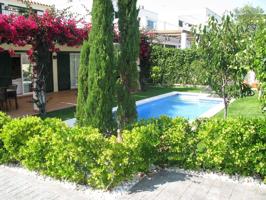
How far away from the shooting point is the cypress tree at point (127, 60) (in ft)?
29.5

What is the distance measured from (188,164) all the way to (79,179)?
2898mm

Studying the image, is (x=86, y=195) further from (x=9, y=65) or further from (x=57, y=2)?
(x=57, y=2)

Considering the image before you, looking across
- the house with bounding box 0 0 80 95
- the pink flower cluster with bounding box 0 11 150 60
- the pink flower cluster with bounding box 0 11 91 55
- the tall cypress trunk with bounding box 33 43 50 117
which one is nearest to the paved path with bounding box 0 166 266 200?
the pink flower cluster with bounding box 0 11 150 60

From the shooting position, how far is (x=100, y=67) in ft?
28.4

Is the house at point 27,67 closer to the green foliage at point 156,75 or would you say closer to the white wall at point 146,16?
the green foliage at point 156,75

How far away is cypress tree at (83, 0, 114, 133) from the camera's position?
862 cm

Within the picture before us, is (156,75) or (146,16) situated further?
(146,16)

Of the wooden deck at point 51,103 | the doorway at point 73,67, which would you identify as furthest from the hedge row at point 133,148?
the doorway at point 73,67

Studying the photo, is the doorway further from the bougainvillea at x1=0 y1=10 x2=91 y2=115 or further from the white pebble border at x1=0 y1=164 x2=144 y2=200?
the white pebble border at x1=0 y1=164 x2=144 y2=200

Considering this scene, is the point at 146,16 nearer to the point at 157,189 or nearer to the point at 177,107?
the point at 177,107

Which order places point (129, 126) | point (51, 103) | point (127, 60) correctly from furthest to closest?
point (51, 103) < point (127, 60) < point (129, 126)

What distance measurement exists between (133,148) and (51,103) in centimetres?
1246

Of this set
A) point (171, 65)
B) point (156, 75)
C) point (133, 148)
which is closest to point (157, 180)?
point (133, 148)

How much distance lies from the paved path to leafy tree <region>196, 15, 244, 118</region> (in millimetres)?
3446
